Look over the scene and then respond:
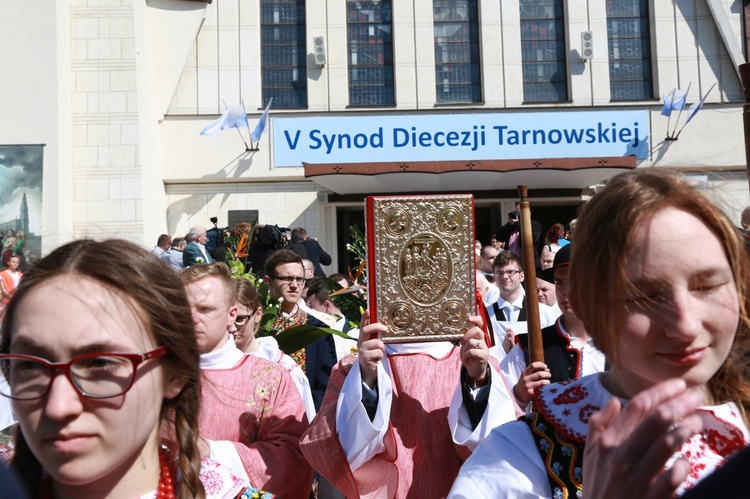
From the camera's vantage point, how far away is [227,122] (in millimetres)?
17031

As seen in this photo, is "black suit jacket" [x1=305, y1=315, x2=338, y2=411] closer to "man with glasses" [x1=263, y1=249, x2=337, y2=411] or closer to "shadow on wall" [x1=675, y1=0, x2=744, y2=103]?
"man with glasses" [x1=263, y1=249, x2=337, y2=411]

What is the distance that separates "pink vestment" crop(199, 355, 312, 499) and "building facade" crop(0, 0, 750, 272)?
1379cm

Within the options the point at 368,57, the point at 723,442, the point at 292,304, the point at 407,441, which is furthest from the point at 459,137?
the point at 723,442

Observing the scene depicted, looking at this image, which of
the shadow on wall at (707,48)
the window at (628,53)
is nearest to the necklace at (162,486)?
the window at (628,53)

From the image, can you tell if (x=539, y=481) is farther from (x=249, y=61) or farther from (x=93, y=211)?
(x=249, y=61)

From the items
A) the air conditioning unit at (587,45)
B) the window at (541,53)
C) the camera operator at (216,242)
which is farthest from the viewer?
the window at (541,53)

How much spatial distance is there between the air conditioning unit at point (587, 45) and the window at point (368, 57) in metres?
4.32

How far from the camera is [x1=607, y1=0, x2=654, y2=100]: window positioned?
1867cm

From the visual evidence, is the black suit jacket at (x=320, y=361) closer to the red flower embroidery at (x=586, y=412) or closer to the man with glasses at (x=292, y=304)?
the man with glasses at (x=292, y=304)

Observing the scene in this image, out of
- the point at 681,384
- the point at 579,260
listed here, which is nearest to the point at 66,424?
the point at 579,260

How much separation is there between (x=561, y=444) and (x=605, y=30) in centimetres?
1831

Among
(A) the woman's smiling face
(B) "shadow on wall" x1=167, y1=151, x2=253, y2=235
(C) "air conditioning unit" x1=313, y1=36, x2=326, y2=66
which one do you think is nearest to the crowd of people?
(A) the woman's smiling face

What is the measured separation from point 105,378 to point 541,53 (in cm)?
1817

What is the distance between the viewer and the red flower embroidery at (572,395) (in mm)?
1702
